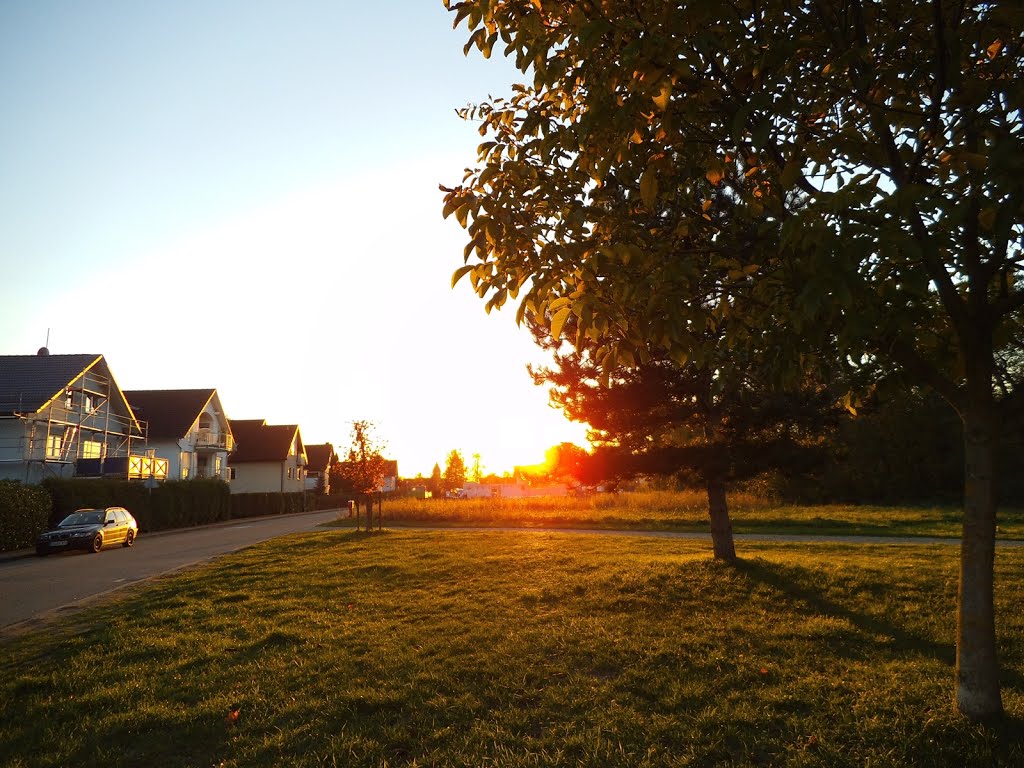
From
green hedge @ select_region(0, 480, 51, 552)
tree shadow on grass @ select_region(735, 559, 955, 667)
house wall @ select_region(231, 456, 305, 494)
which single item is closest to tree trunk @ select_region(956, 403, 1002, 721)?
tree shadow on grass @ select_region(735, 559, 955, 667)

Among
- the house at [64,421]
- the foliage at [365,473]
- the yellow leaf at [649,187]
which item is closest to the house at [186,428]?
the house at [64,421]

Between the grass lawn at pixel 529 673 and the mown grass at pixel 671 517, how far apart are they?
11.8 m

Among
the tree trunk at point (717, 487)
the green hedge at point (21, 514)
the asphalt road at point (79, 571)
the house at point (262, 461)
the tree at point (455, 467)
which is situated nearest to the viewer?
the asphalt road at point (79, 571)

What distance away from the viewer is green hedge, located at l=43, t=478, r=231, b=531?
25844 millimetres

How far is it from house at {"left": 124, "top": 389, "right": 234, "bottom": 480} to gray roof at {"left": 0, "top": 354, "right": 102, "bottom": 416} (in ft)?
37.3

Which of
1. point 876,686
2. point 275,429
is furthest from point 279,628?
point 275,429

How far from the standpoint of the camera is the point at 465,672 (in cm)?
609

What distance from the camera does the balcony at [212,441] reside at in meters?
52.6

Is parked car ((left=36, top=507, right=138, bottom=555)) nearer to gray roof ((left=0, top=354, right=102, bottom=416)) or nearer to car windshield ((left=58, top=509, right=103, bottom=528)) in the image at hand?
car windshield ((left=58, top=509, right=103, bottom=528))

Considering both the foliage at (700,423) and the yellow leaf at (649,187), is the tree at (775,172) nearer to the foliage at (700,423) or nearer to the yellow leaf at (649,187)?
the yellow leaf at (649,187)

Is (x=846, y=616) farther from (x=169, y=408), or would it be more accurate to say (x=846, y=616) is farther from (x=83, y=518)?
(x=169, y=408)

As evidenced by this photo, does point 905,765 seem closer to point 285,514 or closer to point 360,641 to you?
point 360,641

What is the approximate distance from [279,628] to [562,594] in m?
3.70

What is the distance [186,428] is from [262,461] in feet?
53.5
